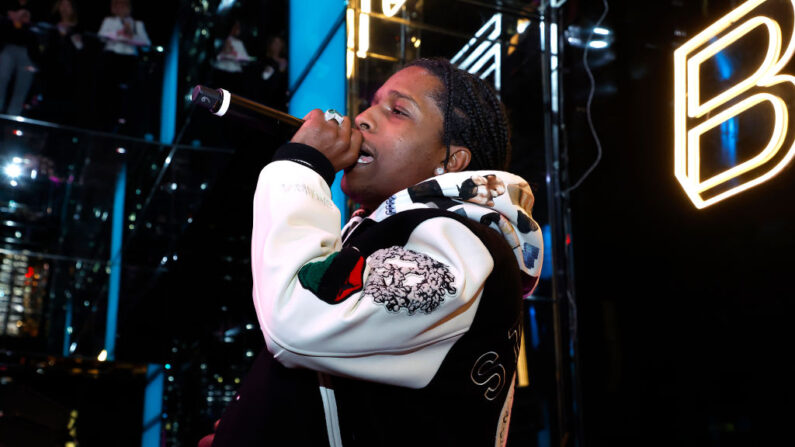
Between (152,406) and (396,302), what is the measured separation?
10323mm

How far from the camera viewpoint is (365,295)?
3.91 ft

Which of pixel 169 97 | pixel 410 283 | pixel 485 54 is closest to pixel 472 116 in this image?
pixel 410 283

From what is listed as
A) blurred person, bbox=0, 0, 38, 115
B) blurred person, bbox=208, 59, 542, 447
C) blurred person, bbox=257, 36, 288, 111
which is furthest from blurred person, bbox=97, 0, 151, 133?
blurred person, bbox=208, 59, 542, 447

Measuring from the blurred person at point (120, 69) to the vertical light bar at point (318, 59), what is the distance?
3.83 metres

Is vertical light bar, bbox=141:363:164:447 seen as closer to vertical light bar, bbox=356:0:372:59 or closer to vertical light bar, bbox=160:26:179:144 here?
vertical light bar, bbox=160:26:179:144

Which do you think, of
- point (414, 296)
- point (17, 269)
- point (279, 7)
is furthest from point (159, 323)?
point (414, 296)

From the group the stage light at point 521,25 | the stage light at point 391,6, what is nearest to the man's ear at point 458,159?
the stage light at point 391,6

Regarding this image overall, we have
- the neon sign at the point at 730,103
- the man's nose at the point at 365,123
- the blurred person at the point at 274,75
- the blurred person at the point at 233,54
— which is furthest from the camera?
the blurred person at the point at 233,54

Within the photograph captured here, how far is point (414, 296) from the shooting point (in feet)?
3.89

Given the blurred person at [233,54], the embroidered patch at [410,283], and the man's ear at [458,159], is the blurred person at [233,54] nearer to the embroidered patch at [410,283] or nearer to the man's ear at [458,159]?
the man's ear at [458,159]

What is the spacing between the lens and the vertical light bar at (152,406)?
32.2 ft

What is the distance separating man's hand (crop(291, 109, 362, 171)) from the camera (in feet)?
4.63

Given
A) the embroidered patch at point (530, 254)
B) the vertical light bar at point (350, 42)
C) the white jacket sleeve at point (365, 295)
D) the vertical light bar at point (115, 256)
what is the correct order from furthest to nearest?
the vertical light bar at point (115, 256), the vertical light bar at point (350, 42), the embroidered patch at point (530, 254), the white jacket sleeve at point (365, 295)

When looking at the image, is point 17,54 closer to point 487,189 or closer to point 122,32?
point 122,32
